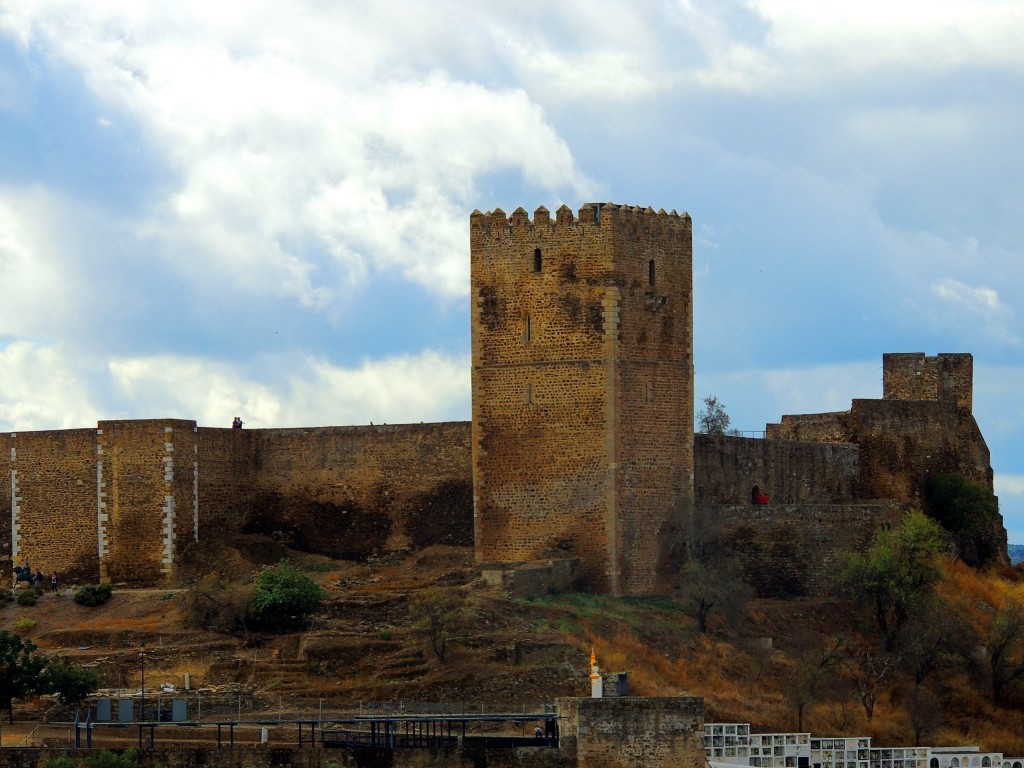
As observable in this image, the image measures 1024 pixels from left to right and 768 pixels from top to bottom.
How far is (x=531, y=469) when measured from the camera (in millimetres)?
53500

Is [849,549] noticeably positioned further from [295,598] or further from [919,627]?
[295,598]

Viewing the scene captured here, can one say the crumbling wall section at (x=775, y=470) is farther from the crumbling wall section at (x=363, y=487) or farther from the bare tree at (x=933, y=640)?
the bare tree at (x=933, y=640)

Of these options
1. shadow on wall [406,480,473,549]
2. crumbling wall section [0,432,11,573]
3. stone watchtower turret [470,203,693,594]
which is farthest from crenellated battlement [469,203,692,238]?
crumbling wall section [0,432,11,573]

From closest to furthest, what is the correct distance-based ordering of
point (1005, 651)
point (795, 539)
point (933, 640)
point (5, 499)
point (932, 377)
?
1. point (933, 640)
2. point (1005, 651)
3. point (795, 539)
4. point (5, 499)
5. point (932, 377)

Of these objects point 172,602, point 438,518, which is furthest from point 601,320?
point 172,602

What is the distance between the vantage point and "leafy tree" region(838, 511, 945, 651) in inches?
2094

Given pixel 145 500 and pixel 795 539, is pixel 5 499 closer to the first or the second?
pixel 145 500

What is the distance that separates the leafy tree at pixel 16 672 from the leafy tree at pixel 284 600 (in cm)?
441

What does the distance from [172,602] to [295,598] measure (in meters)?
3.70

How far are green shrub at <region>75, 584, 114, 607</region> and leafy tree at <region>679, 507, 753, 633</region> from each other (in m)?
11.1

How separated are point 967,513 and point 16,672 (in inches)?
963

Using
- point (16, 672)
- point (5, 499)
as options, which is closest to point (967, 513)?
point (5, 499)

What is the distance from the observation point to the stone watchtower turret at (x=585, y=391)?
53.0 metres

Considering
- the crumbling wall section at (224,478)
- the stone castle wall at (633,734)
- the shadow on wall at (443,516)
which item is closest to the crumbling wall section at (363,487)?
the shadow on wall at (443,516)
